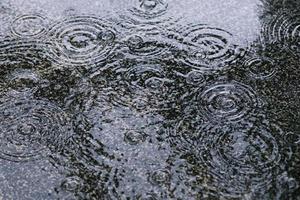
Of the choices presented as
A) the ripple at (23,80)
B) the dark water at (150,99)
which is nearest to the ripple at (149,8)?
the dark water at (150,99)

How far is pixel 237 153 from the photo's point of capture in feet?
5.54

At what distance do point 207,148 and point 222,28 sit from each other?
642 millimetres

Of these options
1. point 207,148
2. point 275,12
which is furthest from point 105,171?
point 275,12

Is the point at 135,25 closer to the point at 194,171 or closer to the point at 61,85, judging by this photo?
→ the point at 61,85

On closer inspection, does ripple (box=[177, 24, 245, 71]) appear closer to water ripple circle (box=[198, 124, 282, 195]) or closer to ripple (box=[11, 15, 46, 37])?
water ripple circle (box=[198, 124, 282, 195])

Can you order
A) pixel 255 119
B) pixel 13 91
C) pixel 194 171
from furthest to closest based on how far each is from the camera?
pixel 13 91 → pixel 255 119 → pixel 194 171

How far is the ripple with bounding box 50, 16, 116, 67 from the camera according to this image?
2.02 meters

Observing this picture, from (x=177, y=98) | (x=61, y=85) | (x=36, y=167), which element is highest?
(x=177, y=98)

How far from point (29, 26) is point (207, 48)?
0.79 m

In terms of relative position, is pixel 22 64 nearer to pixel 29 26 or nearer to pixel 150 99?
pixel 29 26

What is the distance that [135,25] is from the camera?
2.15 metres

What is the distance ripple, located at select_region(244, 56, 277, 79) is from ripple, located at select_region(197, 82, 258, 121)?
84 millimetres

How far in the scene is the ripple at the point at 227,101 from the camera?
181 centimetres

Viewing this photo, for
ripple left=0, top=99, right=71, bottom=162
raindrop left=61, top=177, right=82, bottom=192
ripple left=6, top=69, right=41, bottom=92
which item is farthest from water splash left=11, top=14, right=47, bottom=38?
raindrop left=61, top=177, right=82, bottom=192
